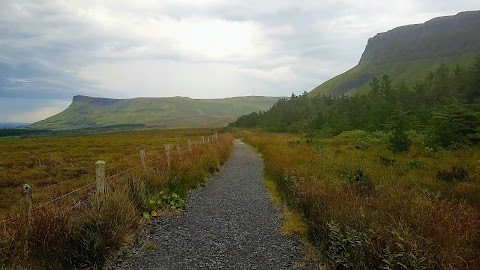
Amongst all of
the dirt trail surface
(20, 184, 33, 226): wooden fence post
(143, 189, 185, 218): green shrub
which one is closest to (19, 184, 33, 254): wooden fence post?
(20, 184, 33, 226): wooden fence post

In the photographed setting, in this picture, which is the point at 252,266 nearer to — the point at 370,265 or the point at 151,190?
the point at 370,265

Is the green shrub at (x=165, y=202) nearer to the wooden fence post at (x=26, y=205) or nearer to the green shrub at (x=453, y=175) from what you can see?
the wooden fence post at (x=26, y=205)

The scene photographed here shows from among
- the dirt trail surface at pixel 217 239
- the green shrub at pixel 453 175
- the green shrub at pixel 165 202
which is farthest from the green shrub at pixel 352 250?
the green shrub at pixel 453 175

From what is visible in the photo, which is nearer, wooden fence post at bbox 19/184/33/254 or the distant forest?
wooden fence post at bbox 19/184/33/254

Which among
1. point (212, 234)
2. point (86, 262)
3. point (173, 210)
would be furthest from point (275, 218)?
point (86, 262)

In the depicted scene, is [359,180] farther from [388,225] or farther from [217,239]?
[217,239]

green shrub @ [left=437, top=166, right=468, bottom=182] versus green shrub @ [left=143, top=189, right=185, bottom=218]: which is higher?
green shrub @ [left=143, top=189, right=185, bottom=218]

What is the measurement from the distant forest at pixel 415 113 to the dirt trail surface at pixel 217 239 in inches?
583

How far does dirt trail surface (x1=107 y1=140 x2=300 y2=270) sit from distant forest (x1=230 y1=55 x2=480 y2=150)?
1481cm

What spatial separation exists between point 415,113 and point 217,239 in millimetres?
47891

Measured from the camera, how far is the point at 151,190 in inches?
431

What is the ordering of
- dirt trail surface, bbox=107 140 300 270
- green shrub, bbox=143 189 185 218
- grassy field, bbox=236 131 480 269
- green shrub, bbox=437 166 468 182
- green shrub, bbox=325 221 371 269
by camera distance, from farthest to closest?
1. green shrub, bbox=437 166 468 182
2. green shrub, bbox=143 189 185 218
3. dirt trail surface, bbox=107 140 300 270
4. green shrub, bbox=325 221 371 269
5. grassy field, bbox=236 131 480 269

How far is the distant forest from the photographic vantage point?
2331 centimetres

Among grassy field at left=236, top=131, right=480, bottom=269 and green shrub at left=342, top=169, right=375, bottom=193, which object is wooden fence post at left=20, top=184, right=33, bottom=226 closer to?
grassy field at left=236, top=131, right=480, bottom=269
